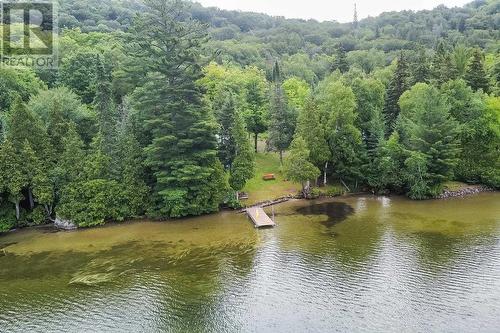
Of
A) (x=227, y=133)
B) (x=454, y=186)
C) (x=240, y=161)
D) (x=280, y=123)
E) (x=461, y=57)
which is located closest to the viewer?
(x=240, y=161)

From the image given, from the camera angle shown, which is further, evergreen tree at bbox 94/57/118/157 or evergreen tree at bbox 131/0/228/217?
evergreen tree at bbox 94/57/118/157

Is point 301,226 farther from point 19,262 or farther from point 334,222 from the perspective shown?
point 19,262

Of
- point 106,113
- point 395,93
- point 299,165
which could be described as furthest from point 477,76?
point 106,113

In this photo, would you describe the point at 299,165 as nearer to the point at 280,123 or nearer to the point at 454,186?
the point at 280,123

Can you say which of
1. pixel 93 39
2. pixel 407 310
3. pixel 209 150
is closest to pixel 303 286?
pixel 407 310

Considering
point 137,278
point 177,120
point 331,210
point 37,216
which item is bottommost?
point 137,278

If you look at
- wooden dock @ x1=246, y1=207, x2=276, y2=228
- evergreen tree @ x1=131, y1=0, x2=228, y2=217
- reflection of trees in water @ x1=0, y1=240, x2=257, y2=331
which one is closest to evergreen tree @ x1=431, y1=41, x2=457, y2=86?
wooden dock @ x1=246, y1=207, x2=276, y2=228

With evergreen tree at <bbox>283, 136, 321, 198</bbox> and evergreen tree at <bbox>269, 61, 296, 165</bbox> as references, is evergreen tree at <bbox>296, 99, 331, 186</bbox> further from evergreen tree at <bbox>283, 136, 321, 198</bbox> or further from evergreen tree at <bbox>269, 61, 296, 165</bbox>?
evergreen tree at <bbox>269, 61, 296, 165</bbox>
